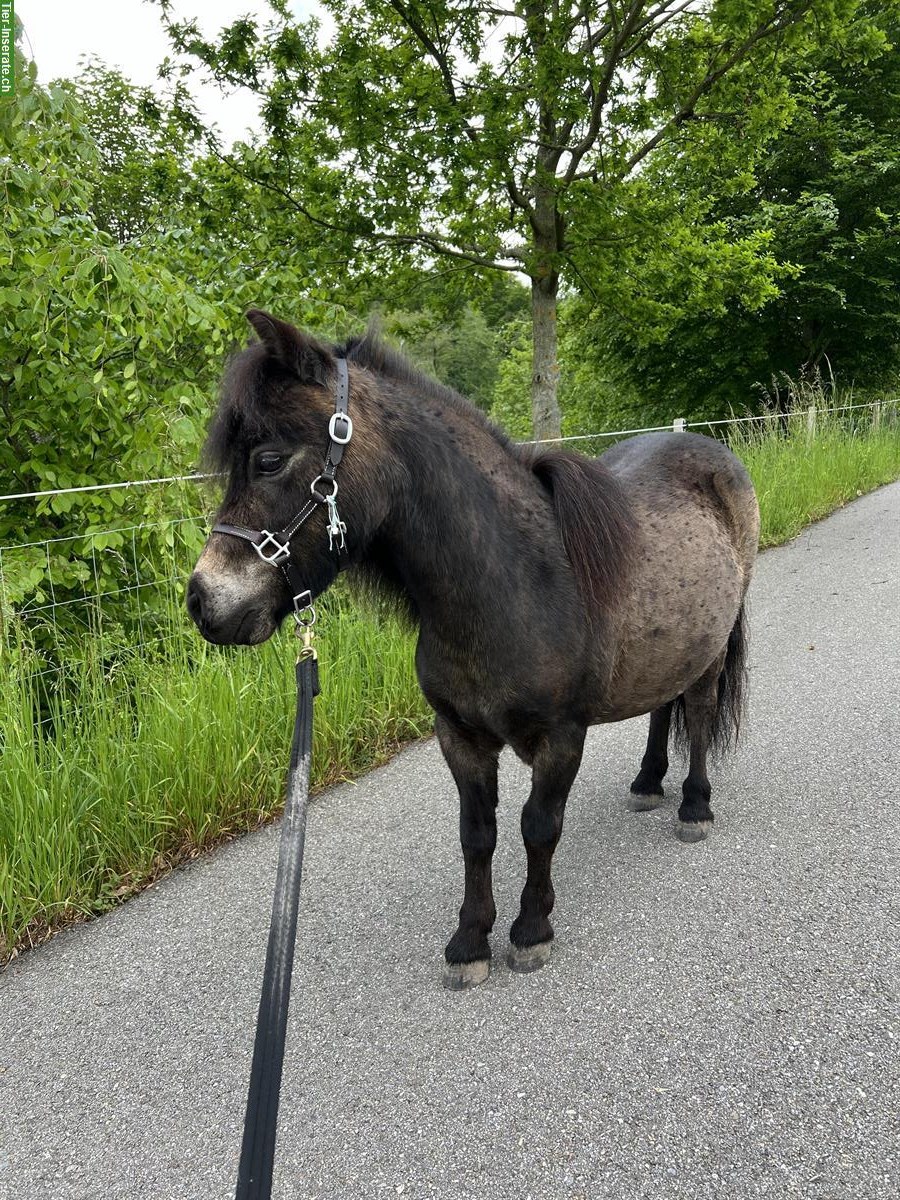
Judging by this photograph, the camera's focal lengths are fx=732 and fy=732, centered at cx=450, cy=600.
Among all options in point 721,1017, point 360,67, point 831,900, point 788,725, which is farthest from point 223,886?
point 360,67

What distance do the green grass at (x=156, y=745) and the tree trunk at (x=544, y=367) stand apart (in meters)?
4.65

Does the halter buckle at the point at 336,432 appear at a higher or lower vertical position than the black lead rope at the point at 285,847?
higher

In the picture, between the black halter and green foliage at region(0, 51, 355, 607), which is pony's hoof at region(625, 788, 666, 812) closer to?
the black halter

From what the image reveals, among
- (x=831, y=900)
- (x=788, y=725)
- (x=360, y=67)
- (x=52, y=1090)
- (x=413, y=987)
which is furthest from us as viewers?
(x=360, y=67)

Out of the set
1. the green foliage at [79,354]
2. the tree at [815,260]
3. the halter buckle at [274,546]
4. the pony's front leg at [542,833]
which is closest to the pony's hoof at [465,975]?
the pony's front leg at [542,833]

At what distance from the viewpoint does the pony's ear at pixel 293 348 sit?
1.61m

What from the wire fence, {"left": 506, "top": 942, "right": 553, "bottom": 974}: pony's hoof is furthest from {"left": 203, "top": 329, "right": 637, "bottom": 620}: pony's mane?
the wire fence

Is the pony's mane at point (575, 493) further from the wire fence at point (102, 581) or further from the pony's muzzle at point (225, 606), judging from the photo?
the wire fence at point (102, 581)

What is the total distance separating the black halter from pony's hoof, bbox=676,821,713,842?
200 cm

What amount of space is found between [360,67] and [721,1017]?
7.25m

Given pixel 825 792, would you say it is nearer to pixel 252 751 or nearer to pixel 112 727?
pixel 252 751

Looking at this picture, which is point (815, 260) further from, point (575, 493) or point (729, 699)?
point (575, 493)

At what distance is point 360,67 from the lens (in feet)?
20.5

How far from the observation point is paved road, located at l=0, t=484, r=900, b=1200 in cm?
164
